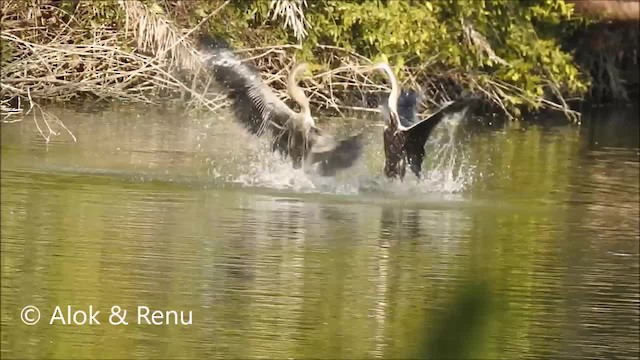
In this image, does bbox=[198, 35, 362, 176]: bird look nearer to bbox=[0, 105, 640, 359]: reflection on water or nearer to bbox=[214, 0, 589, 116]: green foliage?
bbox=[0, 105, 640, 359]: reflection on water

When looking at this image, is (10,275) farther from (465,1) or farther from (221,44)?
(465,1)

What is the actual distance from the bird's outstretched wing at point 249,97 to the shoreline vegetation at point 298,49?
189 millimetres

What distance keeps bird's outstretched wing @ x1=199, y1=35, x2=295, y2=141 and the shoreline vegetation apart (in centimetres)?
19

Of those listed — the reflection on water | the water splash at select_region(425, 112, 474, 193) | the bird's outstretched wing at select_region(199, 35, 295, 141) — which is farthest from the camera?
the water splash at select_region(425, 112, 474, 193)

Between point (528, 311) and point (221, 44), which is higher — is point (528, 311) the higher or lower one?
the lower one

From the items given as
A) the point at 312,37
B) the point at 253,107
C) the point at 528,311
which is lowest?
the point at 528,311

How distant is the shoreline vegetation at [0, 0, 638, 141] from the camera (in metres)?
7.14

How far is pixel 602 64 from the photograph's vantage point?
1335 centimetres

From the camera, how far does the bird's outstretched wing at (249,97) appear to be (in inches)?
270

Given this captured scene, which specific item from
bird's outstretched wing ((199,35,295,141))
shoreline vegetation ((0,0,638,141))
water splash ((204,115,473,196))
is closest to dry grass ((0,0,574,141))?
shoreline vegetation ((0,0,638,141))

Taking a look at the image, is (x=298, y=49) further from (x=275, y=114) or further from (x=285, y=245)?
(x=285, y=245)

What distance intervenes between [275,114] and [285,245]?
1279 millimetres

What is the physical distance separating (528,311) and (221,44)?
303 cm

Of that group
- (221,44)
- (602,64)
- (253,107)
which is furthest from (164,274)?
(602,64)
